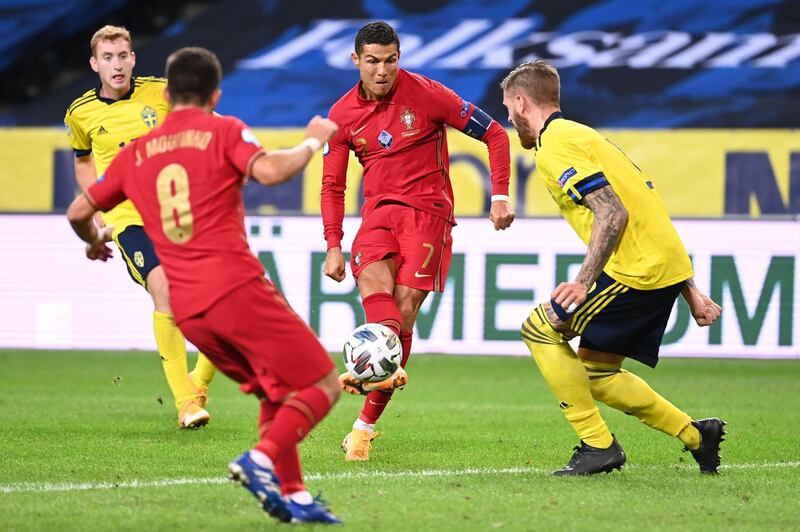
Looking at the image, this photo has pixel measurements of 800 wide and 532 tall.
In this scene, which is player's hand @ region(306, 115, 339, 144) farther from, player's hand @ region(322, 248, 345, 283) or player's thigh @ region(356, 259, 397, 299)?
player's hand @ region(322, 248, 345, 283)

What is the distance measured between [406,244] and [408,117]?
75 cm

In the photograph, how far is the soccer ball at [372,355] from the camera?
22.0ft

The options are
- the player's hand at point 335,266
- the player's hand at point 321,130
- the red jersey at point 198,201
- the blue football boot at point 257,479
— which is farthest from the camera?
the player's hand at point 335,266

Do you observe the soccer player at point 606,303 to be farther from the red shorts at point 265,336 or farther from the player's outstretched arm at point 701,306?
the red shorts at point 265,336

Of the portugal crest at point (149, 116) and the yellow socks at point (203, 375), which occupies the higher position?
the portugal crest at point (149, 116)

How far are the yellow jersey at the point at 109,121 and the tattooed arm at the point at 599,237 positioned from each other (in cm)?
353

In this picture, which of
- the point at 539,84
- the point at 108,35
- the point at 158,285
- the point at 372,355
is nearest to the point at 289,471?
the point at 372,355

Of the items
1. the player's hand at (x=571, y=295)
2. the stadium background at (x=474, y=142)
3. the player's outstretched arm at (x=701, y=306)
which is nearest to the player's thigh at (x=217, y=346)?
the player's hand at (x=571, y=295)

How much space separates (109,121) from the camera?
8539 mm

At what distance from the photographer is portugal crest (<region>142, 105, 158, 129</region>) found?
8.58 m

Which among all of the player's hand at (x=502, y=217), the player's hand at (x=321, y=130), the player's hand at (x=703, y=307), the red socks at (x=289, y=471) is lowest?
the red socks at (x=289, y=471)

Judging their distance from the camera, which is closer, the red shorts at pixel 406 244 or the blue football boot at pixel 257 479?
the blue football boot at pixel 257 479

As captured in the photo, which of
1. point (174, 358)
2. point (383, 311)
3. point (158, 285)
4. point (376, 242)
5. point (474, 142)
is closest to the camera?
point (383, 311)

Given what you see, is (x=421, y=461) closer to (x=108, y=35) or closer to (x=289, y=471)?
(x=289, y=471)
